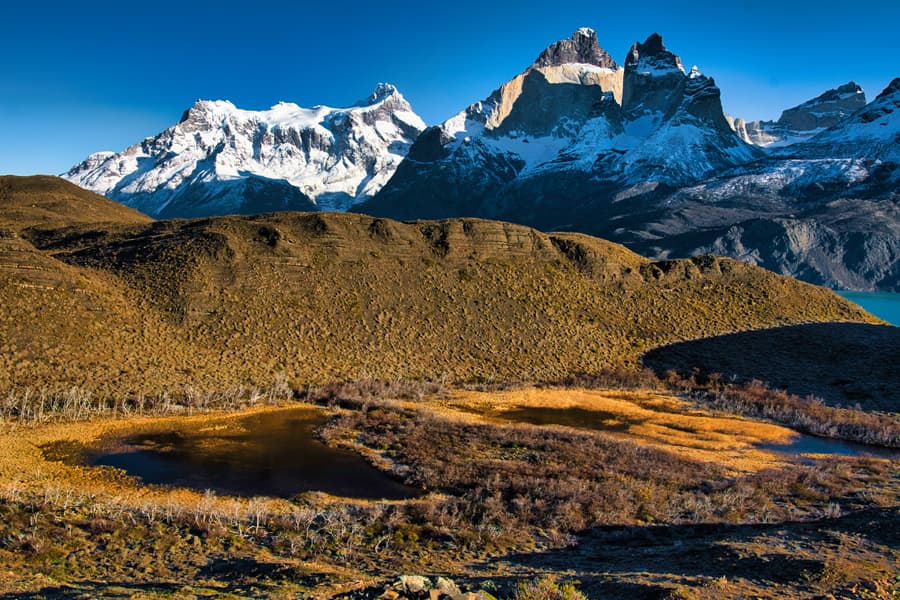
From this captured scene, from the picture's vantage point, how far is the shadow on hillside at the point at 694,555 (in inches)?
652

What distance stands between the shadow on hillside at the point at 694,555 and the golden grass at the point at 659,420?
1366 centimetres

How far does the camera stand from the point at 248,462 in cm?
3431

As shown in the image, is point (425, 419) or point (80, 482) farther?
point (425, 419)

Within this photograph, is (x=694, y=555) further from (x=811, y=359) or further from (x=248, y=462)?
(x=811, y=359)

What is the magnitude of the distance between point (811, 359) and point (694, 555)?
6040 cm

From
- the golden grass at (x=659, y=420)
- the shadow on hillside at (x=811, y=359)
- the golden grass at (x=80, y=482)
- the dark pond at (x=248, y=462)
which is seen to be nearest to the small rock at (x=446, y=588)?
the golden grass at (x=80, y=482)

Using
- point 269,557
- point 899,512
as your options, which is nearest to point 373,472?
point 269,557

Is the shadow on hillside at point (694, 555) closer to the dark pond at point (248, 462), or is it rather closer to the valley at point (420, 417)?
the valley at point (420, 417)

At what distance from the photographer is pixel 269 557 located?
20.9 meters

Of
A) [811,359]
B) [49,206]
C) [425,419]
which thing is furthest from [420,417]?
[49,206]

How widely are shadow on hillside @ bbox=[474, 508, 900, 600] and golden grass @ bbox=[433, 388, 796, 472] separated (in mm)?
13660

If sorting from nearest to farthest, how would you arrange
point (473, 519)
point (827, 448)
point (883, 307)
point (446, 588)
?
1. point (446, 588)
2. point (473, 519)
3. point (827, 448)
4. point (883, 307)

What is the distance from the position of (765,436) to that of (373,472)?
103ft

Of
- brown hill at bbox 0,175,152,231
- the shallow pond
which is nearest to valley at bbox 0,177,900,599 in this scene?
the shallow pond
